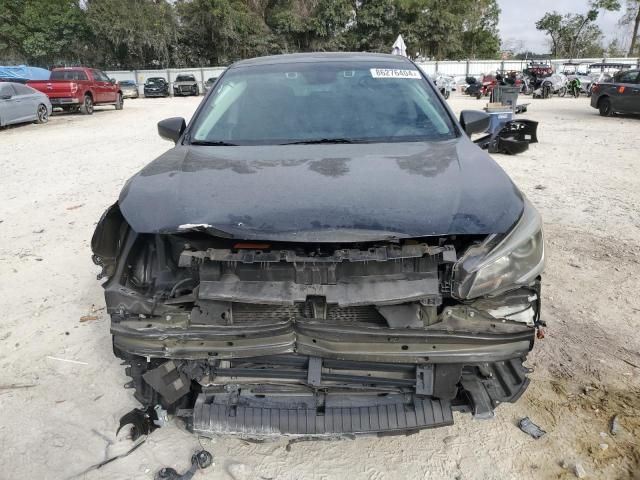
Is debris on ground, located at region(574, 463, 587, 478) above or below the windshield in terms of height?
below

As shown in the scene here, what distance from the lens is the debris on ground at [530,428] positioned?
8.33 ft

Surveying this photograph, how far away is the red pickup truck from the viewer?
17.8 meters

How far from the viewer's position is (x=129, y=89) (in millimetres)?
30422

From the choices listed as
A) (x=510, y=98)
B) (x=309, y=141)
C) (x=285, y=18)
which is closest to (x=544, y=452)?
(x=309, y=141)

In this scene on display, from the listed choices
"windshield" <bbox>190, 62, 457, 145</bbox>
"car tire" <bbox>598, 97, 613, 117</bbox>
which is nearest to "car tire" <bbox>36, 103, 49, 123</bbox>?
"windshield" <bbox>190, 62, 457, 145</bbox>

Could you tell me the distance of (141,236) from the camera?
2.49 meters

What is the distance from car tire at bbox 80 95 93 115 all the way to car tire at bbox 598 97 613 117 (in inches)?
690

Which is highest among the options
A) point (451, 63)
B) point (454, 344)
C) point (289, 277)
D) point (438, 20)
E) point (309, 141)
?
point (438, 20)

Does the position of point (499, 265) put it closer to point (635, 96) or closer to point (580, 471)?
point (580, 471)

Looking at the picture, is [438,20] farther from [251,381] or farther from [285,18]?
[251,381]

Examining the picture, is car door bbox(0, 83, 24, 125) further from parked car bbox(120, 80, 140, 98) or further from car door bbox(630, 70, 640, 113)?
car door bbox(630, 70, 640, 113)

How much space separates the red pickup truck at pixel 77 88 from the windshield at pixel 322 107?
16673mm

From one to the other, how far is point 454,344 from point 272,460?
108 cm

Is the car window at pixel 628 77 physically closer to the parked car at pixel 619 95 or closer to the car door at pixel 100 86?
the parked car at pixel 619 95
